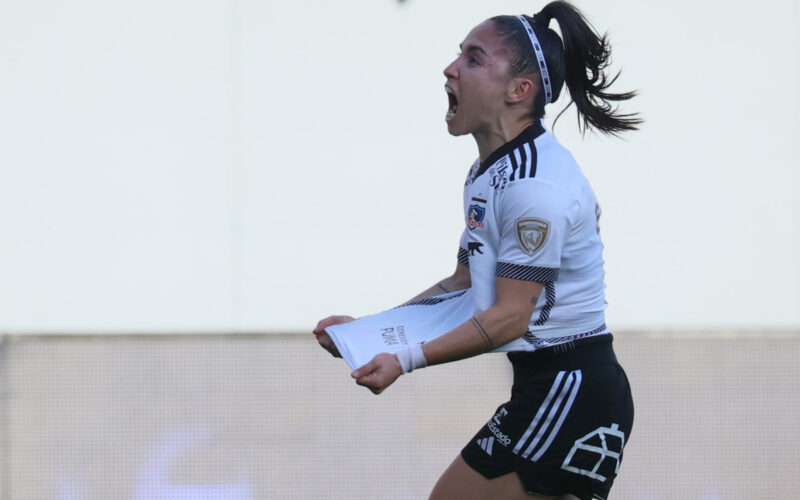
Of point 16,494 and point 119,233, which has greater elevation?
point 119,233

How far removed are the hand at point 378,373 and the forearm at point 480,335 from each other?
0.10 m

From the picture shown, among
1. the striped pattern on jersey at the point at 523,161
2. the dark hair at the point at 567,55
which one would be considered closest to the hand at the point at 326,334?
the striped pattern on jersey at the point at 523,161

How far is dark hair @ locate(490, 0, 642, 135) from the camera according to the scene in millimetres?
2529

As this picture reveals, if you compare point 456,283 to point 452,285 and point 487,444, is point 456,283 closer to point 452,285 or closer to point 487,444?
point 452,285

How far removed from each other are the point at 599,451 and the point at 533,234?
0.57 m

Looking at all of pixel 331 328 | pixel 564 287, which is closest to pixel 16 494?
pixel 331 328

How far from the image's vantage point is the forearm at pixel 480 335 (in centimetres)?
230

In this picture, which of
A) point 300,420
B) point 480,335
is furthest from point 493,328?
point 300,420

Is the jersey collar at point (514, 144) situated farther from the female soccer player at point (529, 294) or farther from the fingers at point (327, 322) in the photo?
the fingers at point (327, 322)

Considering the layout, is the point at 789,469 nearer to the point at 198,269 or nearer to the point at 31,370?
the point at 198,269

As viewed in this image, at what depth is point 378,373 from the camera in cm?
225

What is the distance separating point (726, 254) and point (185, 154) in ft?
9.25

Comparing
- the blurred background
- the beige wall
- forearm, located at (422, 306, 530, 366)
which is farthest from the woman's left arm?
the blurred background

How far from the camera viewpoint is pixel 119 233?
5340mm
